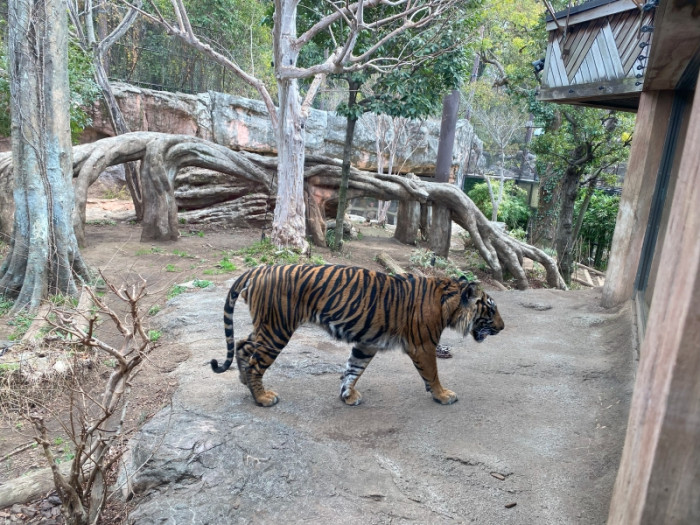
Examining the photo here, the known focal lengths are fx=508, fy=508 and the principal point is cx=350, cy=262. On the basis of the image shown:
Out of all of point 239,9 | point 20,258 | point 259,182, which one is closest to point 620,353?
point 20,258

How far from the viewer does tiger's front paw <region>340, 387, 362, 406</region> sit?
4043 mm

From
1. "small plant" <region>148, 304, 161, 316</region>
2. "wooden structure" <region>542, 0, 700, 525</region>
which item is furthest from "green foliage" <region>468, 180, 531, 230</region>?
"small plant" <region>148, 304, 161, 316</region>

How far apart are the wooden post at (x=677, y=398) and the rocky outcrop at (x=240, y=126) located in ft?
54.2

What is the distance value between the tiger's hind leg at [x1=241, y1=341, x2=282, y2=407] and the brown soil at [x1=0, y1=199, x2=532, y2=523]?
2.43 ft

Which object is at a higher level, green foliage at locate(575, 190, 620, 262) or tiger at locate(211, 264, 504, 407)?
green foliage at locate(575, 190, 620, 262)

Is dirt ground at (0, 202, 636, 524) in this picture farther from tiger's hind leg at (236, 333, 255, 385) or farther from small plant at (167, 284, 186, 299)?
small plant at (167, 284, 186, 299)

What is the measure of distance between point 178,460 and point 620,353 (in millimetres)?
3973

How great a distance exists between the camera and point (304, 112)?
1034 cm

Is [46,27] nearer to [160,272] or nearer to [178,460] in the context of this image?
Answer: [160,272]

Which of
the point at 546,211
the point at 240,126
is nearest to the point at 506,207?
the point at 546,211

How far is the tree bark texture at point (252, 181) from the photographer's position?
10.0 metres

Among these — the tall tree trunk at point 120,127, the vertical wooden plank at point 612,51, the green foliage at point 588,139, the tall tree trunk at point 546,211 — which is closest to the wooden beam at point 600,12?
the vertical wooden plank at point 612,51

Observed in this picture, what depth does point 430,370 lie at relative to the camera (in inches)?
156

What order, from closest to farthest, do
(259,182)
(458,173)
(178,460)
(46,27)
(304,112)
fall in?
(178,460)
(46,27)
(304,112)
(259,182)
(458,173)
